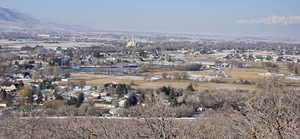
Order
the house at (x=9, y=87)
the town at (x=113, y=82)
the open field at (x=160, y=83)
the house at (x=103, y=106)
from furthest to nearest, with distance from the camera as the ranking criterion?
the open field at (x=160, y=83) < the house at (x=9, y=87) < the town at (x=113, y=82) < the house at (x=103, y=106)

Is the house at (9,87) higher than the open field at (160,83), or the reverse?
the house at (9,87)

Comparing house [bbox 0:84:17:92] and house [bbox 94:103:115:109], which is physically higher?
house [bbox 0:84:17:92]

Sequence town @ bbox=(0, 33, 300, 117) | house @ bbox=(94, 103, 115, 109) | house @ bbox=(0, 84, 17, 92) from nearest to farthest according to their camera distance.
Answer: house @ bbox=(94, 103, 115, 109) < town @ bbox=(0, 33, 300, 117) < house @ bbox=(0, 84, 17, 92)

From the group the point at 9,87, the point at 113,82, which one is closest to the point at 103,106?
the point at 113,82

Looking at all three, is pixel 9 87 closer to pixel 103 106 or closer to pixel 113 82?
pixel 113 82

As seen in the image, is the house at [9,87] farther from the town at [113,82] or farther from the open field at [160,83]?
the open field at [160,83]

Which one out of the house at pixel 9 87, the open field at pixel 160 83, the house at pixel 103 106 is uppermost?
the house at pixel 9 87

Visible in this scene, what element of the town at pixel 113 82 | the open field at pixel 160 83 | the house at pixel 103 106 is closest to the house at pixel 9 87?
the town at pixel 113 82

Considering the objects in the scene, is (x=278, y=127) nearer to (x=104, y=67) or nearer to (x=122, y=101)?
(x=122, y=101)

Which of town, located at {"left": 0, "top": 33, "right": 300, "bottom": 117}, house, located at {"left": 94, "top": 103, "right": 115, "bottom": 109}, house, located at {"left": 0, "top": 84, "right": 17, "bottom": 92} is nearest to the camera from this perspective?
house, located at {"left": 94, "top": 103, "right": 115, "bottom": 109}

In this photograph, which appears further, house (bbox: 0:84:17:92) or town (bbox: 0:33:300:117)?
house (bbox: 0:84:17:92)

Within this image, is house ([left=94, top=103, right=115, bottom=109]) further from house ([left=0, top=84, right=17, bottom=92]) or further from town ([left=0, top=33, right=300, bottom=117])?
house ([left=0, top=84, right=17, bottom=92])

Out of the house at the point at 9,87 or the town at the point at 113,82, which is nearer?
the town at the point at 113,82

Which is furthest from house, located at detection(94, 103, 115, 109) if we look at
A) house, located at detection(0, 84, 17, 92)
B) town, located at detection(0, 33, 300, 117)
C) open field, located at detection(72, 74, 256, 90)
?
house, located at detection(0, 84, 17, 92)
